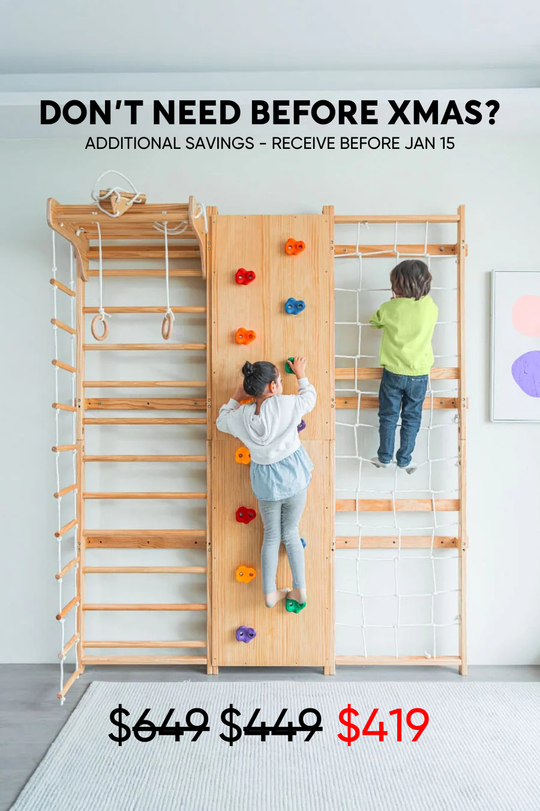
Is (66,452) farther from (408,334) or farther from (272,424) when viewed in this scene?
(408,334)

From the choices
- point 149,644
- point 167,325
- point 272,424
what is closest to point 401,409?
point 272,424

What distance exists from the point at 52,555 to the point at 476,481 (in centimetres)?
224

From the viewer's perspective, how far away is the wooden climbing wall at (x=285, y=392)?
2.86m

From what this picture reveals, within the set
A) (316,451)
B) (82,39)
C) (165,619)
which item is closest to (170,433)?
(316,451)

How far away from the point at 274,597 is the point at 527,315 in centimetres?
190

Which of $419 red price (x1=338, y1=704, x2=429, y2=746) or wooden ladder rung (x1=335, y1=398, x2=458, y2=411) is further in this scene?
wooden ladder rung (x1=335, y1=398, x2=458, y2=411)

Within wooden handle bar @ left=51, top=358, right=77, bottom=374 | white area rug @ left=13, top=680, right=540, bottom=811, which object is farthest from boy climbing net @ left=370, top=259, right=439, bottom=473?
wooden handle bar @ left=51, top=358, right=77, bottom=374

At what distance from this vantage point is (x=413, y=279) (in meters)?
2.72

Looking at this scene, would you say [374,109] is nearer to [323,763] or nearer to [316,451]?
[316,451]

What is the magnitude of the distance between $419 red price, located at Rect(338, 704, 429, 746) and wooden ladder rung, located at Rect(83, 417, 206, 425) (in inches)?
57.3

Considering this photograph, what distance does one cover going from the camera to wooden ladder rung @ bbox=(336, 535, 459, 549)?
2951mm

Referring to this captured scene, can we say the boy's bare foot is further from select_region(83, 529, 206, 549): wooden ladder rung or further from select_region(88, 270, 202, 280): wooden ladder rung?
select_region(88, 270, 202, 280): wooden ladder rung

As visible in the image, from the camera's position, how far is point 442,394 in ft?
9.84

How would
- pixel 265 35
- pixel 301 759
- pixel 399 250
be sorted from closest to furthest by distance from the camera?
pixel 301 759 < pixel 265 35 < pixel 399 250
